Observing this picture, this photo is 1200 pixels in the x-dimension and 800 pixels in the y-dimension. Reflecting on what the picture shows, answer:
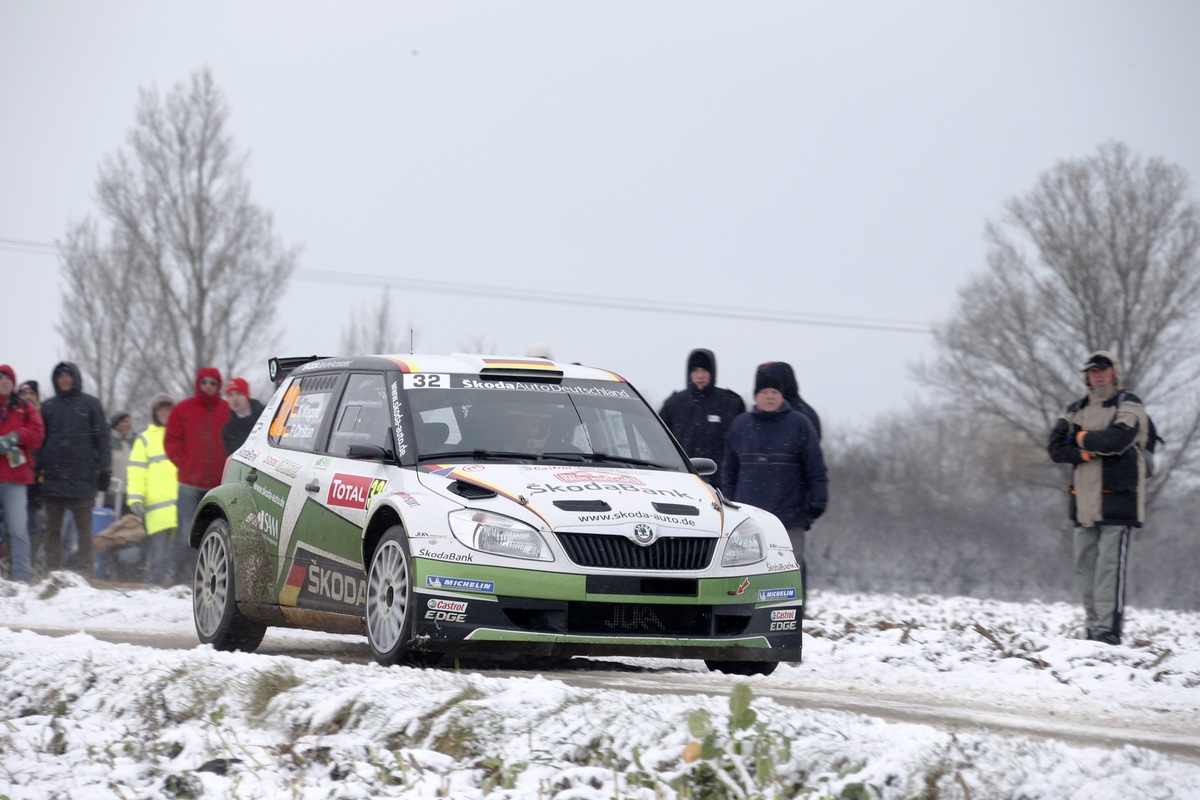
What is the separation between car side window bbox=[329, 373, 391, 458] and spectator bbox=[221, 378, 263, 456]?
564cm

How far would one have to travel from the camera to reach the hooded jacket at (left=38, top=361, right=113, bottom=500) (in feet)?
48.8

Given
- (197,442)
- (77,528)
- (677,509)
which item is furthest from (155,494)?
(677,509)

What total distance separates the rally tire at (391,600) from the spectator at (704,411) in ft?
14.8

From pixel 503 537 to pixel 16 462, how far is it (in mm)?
8693

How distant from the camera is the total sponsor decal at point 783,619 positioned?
776 cm

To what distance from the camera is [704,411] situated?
11859 millimetres

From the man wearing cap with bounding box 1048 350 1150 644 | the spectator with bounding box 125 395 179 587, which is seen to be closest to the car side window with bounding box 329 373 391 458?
the man wearing cap with bounding box 1048 350 1150 644

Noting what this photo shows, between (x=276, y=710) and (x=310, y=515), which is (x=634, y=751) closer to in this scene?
(x=276, y=710)

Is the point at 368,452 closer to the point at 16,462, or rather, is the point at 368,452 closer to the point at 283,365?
the point at 283,365

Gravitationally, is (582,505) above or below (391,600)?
above

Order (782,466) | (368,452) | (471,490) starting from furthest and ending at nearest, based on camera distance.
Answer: (782,466) → (368,452) → (471,490)

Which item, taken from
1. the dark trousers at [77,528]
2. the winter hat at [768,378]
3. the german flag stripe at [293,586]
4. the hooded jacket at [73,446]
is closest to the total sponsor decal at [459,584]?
the german flag stripe at [293,586]

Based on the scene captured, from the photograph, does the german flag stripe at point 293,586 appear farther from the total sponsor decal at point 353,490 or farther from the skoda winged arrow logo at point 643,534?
Result: the skoda winged arrow logo at point 643,534

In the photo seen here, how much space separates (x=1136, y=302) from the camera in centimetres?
4447
